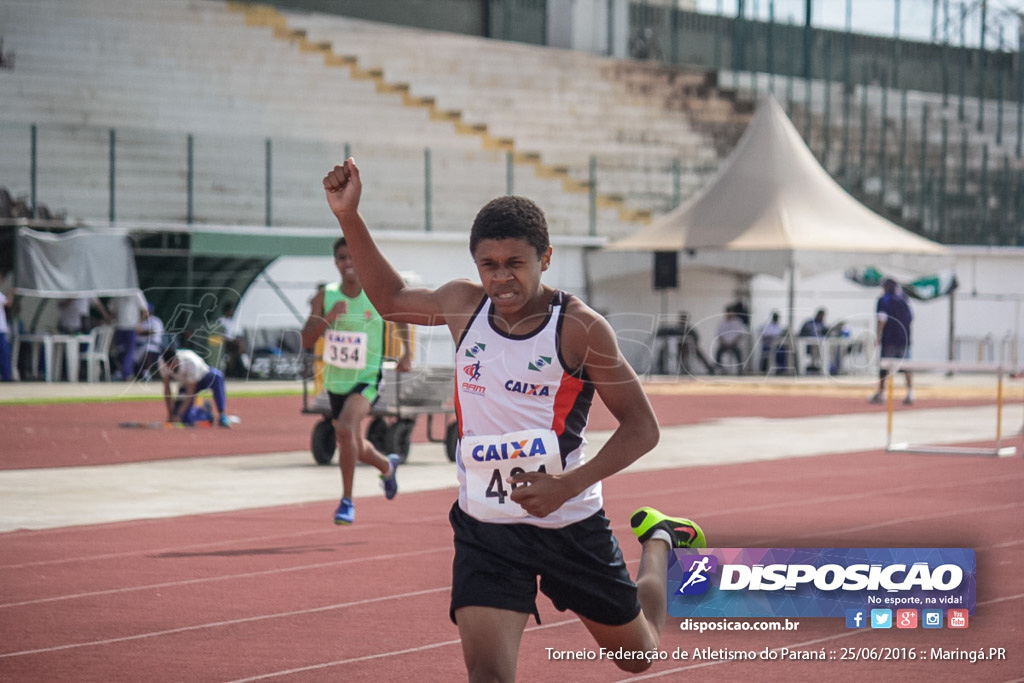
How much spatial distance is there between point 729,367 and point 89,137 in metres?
13.8

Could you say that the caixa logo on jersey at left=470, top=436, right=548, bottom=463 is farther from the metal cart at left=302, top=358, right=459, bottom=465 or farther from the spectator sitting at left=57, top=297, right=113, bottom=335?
the spectator sitting at left=57, top=297, right=113, bottom=335

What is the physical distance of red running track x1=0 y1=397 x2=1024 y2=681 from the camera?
596 cm

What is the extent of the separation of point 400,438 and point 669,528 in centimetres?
932

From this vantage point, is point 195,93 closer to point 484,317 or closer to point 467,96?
point 467,96

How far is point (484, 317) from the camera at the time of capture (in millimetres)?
4477

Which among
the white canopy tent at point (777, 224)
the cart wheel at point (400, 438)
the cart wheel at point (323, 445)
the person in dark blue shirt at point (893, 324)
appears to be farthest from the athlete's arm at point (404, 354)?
the white canopy tent at point (777, 224)

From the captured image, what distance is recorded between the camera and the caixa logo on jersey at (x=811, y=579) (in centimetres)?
552

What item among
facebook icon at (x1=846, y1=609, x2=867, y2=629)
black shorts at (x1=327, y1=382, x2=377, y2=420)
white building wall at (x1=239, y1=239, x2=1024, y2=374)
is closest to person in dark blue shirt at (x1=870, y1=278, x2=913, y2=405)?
white building wall at (x1=239, y1=239, x2=1024, y2=374)

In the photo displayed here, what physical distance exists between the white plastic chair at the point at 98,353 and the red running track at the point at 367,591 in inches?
Answer: 582

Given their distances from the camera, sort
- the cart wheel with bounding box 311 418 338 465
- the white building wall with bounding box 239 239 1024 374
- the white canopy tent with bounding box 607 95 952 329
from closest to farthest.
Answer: the cart wheel with bounding box 311 418 338 465, the white canopy tent with bounding box 607 95 952 329, the white building wall with bounding box 239 239 1024 374

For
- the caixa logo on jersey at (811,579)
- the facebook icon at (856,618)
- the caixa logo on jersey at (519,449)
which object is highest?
the caixa logo on jersey at (519,449)

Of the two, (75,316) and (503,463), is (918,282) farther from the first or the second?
(503,463)

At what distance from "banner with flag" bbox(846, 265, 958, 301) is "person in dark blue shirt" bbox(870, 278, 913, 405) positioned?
9.74m

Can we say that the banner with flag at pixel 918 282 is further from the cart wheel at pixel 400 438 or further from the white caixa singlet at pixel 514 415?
the white caixa singlet at pixel 514 415
